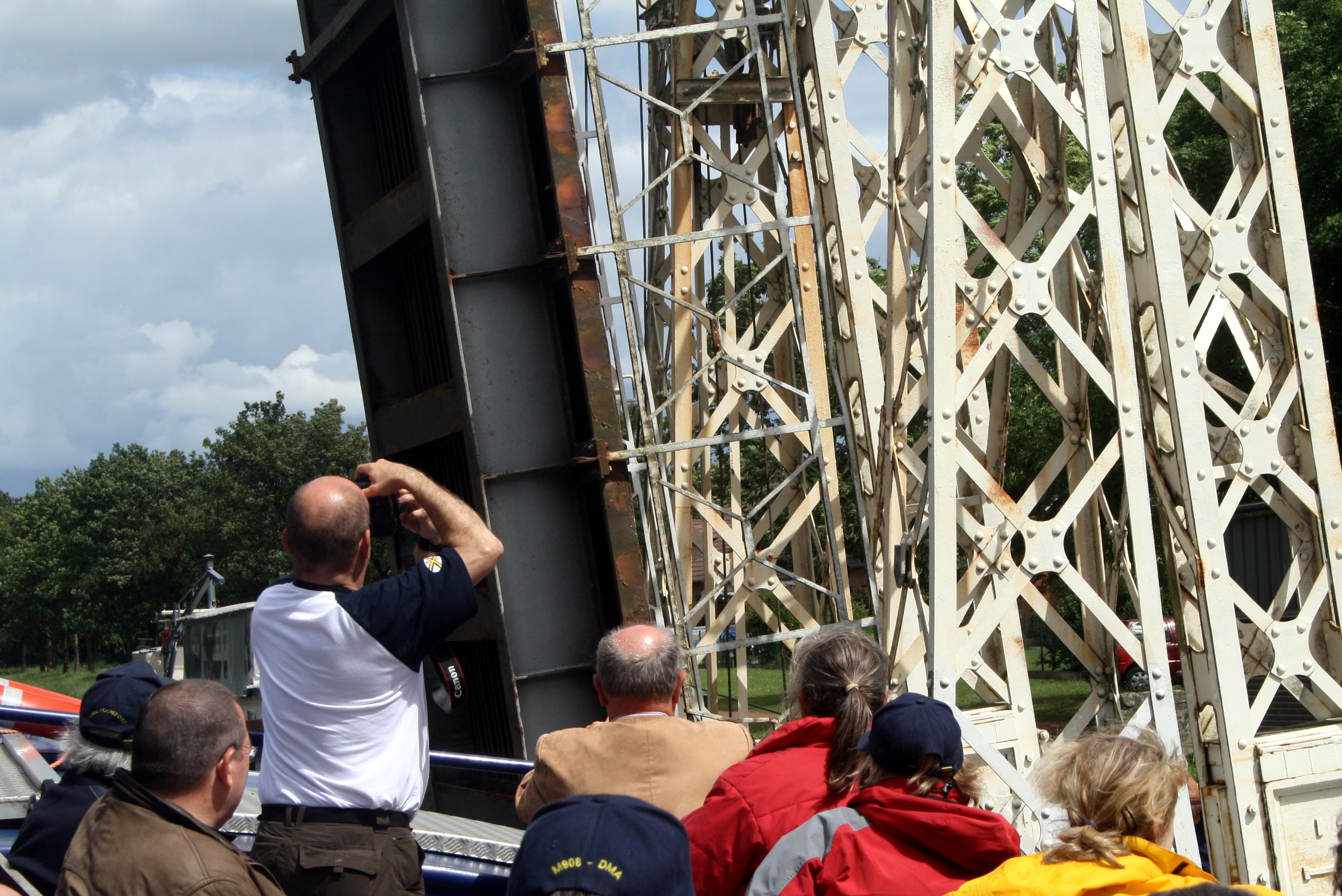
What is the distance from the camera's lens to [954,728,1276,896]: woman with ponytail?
7.82 feet

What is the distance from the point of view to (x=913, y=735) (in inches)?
112

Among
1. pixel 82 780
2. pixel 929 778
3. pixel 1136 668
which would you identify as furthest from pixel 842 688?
pixel 1136 668

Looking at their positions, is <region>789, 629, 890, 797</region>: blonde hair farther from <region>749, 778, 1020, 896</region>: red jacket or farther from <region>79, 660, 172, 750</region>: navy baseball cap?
<region>79, 660, 172, 750</region>: navy baseball cap

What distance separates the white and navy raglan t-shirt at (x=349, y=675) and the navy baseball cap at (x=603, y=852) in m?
1.08

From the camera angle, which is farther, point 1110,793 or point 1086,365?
point 1086,365

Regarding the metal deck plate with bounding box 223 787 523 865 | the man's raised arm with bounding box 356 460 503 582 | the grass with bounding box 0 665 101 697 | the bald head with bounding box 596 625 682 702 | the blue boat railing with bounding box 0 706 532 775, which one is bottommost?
the grass with bounding box 0 665 101 697

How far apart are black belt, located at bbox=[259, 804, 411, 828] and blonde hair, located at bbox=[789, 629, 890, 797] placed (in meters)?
1.19

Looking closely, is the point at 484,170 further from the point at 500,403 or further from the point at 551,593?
the point at 551,593

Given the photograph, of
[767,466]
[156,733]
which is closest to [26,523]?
[767,466]

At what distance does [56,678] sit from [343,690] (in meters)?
70.2

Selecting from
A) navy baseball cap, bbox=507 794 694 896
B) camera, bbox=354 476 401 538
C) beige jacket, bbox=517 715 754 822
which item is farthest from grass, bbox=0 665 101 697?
navy baseball cap, bbox=507 794 694 896

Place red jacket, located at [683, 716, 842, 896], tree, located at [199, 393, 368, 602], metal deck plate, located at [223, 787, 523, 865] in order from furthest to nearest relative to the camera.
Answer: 1. tree, located at [199, 393, 368, 602]
2. metal deck plate, located at [223, 787, 523, 865]
3. red jacket, located at [683, 716, 842, 896]

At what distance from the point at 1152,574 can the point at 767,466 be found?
4106mm

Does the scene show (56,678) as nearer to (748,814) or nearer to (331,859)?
(331,859)
